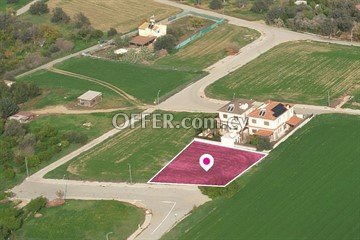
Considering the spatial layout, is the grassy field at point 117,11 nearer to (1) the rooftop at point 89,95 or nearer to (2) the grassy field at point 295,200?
(1) the rooftop at point 89,95

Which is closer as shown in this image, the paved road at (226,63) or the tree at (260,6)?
the paved road at (226,63)

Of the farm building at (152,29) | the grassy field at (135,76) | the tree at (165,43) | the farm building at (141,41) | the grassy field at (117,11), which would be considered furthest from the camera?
the grassy field at (117,11)

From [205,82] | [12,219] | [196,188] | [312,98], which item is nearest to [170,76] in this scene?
[205,82]

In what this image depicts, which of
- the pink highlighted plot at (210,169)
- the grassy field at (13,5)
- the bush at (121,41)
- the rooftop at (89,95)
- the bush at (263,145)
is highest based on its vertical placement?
the bush at (263,145)

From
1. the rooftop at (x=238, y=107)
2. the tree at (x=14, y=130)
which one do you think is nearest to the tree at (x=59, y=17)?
the tree at (x=14, y=130)

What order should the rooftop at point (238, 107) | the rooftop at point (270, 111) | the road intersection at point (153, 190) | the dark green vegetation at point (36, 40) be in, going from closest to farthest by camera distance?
the road intersection at point (153, 190) → the rooftop at point (270, 111) → the rooftop at point (238, 107) → the dark green vegetation at point (36, 40)

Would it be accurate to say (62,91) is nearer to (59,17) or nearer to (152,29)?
(152,29)

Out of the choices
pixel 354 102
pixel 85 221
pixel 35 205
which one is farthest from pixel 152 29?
pixel 85 221

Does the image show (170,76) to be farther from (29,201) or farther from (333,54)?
(29,201)
